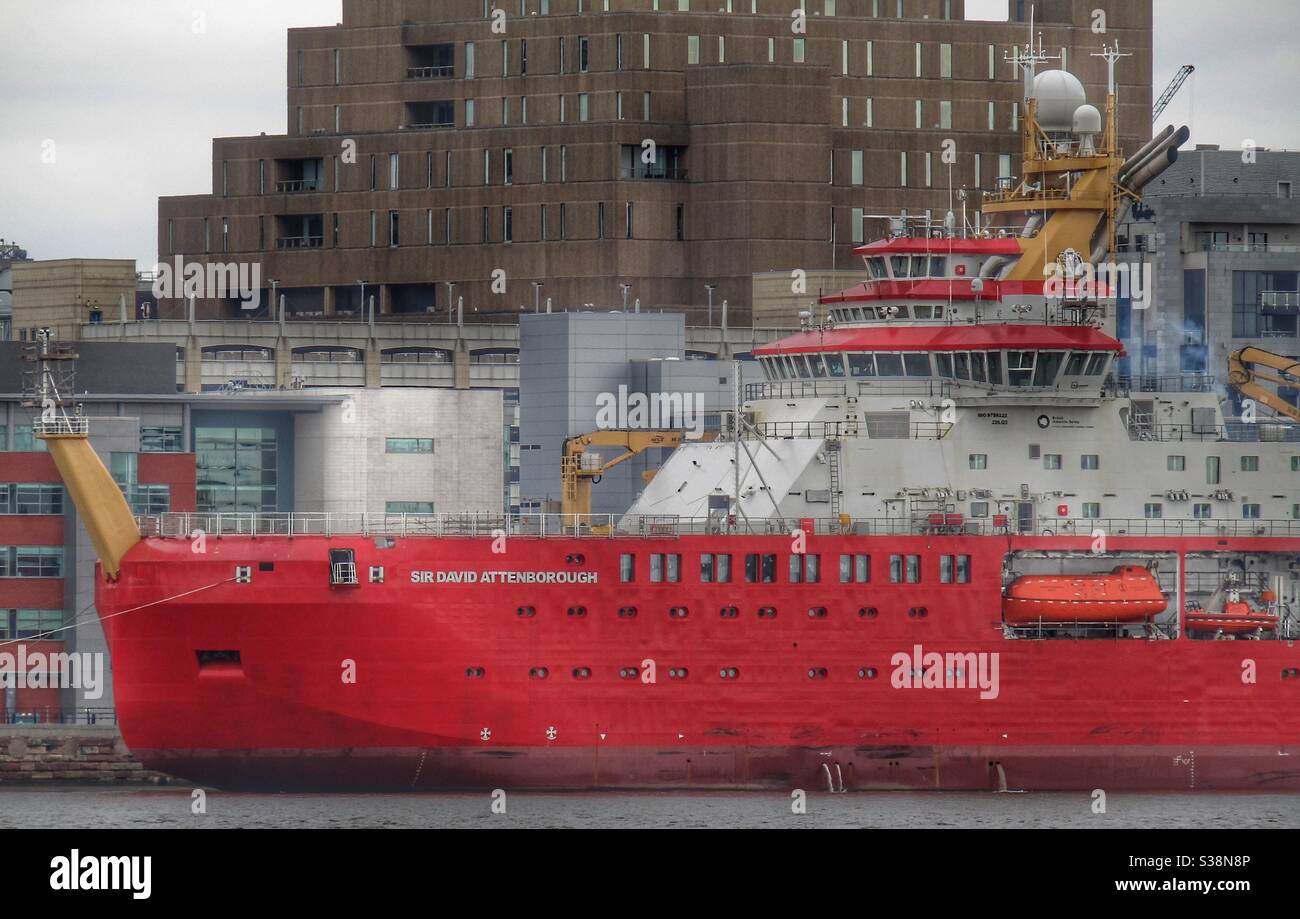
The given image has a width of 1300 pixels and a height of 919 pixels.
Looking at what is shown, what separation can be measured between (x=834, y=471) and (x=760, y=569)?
11.5ft

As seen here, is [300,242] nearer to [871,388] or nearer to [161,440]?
[161,440]

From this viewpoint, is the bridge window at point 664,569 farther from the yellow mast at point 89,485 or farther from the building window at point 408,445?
the building window at point 408,445

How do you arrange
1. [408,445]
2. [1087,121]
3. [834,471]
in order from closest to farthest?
[834,471] < [1087,121] < [408,445]

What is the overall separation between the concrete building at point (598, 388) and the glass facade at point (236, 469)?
9845 millimetres

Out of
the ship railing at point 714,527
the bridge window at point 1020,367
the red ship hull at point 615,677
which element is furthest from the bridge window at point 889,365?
the red ship hull at point 615,677

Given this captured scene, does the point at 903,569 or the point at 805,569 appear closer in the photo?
the point at 805,569

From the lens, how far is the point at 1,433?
72.4 m

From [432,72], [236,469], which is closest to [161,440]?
[236,469]

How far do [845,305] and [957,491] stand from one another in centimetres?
574

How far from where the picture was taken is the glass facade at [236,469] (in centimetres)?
8225

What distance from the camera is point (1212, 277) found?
11194 cm

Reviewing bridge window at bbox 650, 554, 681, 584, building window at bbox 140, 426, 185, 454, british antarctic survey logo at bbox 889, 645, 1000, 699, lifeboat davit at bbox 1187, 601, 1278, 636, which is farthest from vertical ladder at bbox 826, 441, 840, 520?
building window at bbox 140, 426, 185, 454
